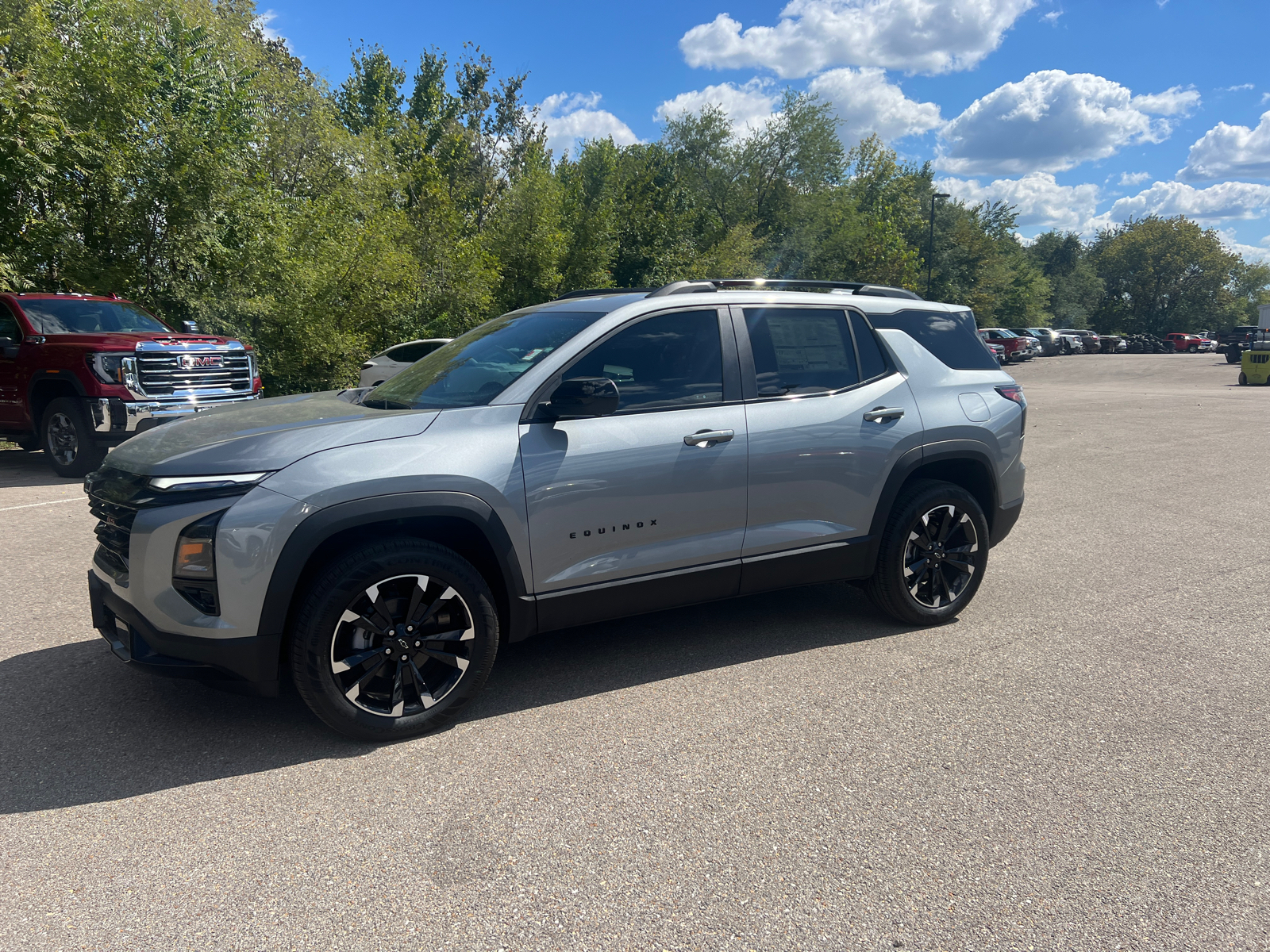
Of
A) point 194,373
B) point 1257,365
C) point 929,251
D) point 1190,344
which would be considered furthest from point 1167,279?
point 194,373

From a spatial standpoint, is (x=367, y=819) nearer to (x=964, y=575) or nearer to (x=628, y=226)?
(x=964, y=575)

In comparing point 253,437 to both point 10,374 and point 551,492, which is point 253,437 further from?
point 10,374

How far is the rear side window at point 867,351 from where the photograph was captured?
15.4 ft

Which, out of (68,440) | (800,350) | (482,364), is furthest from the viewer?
(68,440)

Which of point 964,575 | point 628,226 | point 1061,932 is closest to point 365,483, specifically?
point 1061,932

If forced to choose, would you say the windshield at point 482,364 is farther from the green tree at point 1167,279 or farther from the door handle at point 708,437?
the green tree at point 1167,279

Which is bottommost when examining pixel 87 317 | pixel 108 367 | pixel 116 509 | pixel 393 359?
pixel 116 509

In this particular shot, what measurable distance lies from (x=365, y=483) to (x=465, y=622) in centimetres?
70

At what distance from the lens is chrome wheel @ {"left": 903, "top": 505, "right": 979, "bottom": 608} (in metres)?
4.78

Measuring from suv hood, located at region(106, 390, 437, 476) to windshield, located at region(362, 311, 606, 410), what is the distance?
214 mm

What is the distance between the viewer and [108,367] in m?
9.55

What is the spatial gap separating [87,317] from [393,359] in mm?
6158

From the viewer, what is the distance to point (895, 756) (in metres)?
3.40

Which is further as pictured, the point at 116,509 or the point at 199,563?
the point at 116,509
